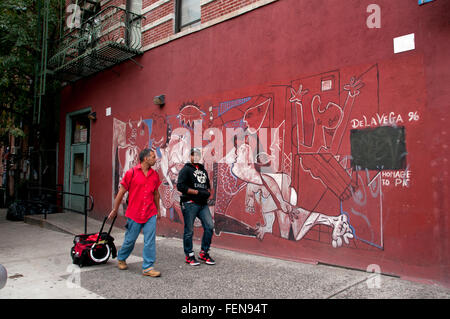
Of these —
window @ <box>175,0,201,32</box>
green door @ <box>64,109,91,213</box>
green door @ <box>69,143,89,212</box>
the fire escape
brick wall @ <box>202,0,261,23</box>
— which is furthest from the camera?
green door @ <box>64,109,91,213</box>

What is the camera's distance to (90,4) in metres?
10.9

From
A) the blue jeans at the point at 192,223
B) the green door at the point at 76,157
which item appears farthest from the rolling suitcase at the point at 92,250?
the green door at the point at 76,157

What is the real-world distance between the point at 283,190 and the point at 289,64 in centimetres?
216

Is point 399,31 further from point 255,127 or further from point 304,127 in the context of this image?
point 255,127

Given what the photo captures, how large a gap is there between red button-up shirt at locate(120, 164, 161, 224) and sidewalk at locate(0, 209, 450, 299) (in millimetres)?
838

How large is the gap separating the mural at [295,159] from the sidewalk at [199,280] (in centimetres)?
58

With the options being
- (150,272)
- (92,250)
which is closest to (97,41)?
(92,250)

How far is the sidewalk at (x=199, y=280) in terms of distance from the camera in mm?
3953

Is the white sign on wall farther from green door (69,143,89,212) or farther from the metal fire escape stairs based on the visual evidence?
green door (69,143,89,212)

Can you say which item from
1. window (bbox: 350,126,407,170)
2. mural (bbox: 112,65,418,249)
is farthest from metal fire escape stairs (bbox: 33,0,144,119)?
window (bbox: 350,126,407,170)

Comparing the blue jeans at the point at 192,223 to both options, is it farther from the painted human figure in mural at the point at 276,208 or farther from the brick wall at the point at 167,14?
the brick wall at the point at 167,14

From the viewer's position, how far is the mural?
4895 mm

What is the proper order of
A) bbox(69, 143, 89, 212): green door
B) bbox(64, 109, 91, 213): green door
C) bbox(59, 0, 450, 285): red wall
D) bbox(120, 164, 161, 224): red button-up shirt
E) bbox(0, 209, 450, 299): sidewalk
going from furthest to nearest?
1. bbox(64, 109, 91, 213): green door
2. bbox(69, 143, 89, 212): green door
3. bbox(120, 164, 161, 224): red button-up shirt
4. bbox(59, 0, 450, 285): red wall
5. bbox(0, 209, 450, 299): sidewalk
